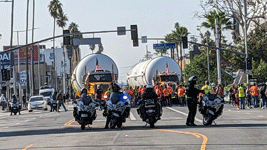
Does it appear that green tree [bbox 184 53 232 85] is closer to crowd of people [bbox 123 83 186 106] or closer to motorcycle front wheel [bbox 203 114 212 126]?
crowd of people [bbox 123 83 186 106]

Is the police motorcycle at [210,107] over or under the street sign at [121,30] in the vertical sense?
under

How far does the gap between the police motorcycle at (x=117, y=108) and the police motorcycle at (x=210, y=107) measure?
2.77 metres

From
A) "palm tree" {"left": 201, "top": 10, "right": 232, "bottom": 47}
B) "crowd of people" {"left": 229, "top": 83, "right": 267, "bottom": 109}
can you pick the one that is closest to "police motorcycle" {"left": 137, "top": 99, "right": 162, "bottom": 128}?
"crowd of people" {"left": 229, "top": 83, "right": 267, "bottom": 109}

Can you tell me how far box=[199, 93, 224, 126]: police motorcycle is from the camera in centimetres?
2227

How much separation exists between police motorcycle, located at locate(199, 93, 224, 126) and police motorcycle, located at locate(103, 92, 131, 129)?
109 inches

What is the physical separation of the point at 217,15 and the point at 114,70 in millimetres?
23675

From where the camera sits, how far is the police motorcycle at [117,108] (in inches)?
877

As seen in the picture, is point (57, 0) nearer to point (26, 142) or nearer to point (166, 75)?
point (166, 75)

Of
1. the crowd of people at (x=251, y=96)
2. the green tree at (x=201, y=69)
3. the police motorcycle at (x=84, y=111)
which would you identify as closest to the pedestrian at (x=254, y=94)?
the crowd of people at (x=251, y=96)

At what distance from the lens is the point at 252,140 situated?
1574cm

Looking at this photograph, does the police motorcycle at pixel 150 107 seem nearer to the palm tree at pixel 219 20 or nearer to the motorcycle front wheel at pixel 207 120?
the motorcycle front wheel at pixel 207 120

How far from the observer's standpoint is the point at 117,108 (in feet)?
73.1

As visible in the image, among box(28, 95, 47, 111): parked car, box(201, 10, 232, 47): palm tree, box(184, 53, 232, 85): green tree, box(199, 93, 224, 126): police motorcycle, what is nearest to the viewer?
box(199, 93, 224, 126): police motorcycle

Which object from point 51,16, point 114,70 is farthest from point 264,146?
point 51,16
